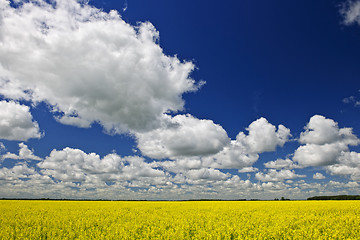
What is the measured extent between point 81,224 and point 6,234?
4.08 meters

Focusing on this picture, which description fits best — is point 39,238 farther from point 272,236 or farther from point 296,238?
point 296,238

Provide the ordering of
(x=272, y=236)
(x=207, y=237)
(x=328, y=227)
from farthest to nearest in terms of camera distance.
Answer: (x=328, y=227), (x=272, y=236), (x=207, y=237)

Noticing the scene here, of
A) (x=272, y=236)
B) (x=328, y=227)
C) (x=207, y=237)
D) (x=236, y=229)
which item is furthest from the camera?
(x=328, y=227)

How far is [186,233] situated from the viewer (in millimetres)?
12016

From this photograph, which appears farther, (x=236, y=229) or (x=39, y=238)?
(x=236, y=229)

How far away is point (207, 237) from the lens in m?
10.6

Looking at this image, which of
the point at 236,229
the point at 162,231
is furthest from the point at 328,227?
the point at 162,231

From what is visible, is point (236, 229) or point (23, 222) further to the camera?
point (23, 222)

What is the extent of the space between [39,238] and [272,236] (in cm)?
1177

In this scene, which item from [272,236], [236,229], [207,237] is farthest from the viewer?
[236,229]

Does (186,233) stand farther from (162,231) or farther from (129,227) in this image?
(129,227)

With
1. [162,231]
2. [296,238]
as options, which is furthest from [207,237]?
[296,238]

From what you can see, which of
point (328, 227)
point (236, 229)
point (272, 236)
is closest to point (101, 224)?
point (236, 229)

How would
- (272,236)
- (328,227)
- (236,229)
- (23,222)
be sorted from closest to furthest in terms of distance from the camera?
(272,236) < (236,229) < (328,227) < (23,222)
